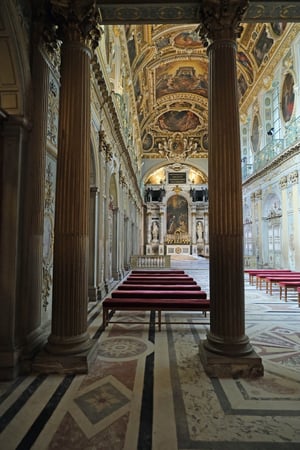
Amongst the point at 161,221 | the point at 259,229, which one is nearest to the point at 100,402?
the point at 259,229

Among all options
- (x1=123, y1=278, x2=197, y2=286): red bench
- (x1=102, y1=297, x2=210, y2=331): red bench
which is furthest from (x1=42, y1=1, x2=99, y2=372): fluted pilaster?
(x1=123, y1=278, x2=197, y2=286): red bench

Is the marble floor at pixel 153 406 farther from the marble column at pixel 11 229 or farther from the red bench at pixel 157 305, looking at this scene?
the red bench at pixel 157 305

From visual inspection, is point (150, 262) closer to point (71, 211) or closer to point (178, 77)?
point (71, 211)

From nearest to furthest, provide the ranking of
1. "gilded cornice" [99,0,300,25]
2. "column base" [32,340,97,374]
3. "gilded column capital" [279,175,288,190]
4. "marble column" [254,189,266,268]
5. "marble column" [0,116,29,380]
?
"column base" [32,340,97,374], "marble column" [0,116,29,380], "gilded cornice" [99,0,300,25], "gilded column capital" [279,175,288,190], "marble column" [254,189,266,268]

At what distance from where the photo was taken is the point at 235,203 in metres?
3.79

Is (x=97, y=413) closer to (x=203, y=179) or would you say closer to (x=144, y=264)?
(x=144, y=264)

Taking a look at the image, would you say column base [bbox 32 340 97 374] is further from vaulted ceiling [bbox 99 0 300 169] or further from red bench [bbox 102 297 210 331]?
vaulted ceiling [bbox 99 0 300 169]

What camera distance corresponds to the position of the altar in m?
32.8

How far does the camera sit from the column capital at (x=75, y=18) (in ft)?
12.6

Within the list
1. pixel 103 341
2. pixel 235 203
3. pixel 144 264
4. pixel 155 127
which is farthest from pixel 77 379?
pixel 155 127

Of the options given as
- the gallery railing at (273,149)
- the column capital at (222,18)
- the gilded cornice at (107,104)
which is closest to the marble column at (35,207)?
the column capital at (222,18)

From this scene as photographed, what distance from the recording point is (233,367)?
354cm

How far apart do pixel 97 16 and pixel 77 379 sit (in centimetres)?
503

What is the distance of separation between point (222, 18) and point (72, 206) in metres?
3.41
